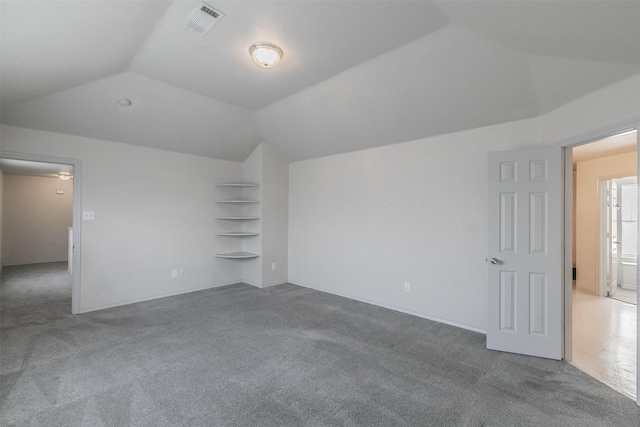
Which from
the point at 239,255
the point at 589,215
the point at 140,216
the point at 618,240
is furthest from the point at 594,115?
the point at 140,216

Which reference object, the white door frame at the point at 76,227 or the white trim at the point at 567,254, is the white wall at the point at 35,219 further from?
the white trim at the point at 567,254

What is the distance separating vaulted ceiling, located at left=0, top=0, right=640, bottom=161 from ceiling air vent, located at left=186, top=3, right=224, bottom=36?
0.05 meters

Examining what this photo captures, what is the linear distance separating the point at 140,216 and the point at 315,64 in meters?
3.57

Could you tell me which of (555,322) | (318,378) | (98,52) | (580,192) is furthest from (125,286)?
(580,192)

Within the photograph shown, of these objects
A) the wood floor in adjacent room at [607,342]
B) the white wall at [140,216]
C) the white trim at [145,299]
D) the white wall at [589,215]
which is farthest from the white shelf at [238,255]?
the white wall at [589,215]

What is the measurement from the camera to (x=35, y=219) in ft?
26.1

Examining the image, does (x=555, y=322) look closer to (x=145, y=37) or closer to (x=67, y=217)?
(x=145, y=37)

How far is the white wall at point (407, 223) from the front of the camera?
341 cm

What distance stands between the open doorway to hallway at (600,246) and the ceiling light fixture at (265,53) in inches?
160

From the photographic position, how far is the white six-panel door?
108 inches

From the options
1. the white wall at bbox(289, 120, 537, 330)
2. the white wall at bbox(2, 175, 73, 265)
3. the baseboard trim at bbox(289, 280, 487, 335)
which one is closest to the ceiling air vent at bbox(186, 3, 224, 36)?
the white wall at bbox(289, 120, 537, 330)

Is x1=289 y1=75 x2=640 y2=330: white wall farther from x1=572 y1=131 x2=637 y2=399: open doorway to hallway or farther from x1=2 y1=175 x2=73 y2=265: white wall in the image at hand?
x1=2 y1=175 x2=73 y2=265: white wall

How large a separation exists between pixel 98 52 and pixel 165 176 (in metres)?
2.46

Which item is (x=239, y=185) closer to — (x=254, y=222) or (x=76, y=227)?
(x=254, y=222)
